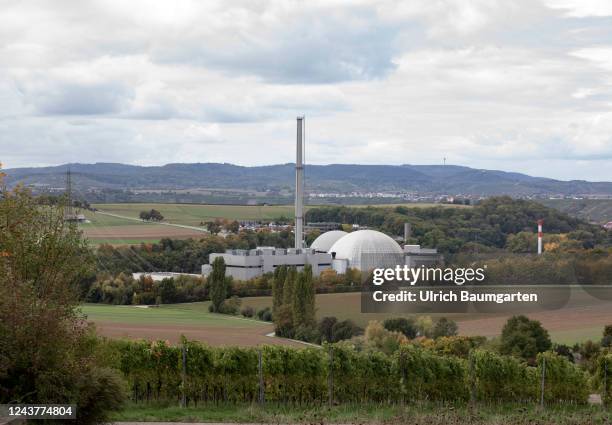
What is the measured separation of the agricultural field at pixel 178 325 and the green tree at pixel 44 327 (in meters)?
21.6

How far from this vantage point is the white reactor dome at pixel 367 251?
8325cm

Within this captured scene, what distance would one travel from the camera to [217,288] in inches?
2287

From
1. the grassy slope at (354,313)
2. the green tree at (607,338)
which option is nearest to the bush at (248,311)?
A: the grassy slope at (354,313)

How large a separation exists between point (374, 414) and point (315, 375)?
3019 millimetres

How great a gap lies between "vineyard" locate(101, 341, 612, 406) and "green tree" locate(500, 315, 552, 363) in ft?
43.1

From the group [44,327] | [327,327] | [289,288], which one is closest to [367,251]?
[289,288]

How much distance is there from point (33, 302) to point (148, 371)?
621cm

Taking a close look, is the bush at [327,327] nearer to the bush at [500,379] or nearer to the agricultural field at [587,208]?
the bush at [500,379]

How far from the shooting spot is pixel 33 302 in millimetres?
14102

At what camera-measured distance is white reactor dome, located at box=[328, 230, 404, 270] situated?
83.2 m

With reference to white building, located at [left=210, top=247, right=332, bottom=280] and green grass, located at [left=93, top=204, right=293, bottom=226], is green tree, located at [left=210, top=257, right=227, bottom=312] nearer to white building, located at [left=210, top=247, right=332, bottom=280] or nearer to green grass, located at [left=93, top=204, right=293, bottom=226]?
white building, located at [left=210, top=247, right=332, bottom=280]

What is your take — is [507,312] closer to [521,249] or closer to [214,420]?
[214,420]

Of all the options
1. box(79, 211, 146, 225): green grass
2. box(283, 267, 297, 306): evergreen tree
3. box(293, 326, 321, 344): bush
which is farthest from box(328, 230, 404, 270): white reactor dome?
box(293, 326, 321, 344): bush

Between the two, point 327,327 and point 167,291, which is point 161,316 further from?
point 327,327
